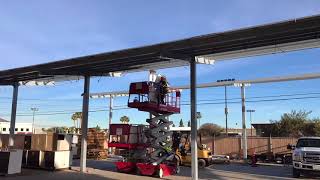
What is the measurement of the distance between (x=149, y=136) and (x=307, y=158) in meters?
8.68

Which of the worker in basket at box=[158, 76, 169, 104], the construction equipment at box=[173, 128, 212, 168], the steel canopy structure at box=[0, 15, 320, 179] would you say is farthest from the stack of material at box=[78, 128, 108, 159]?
the worker in basket at box=[158, 76, 169, 104]

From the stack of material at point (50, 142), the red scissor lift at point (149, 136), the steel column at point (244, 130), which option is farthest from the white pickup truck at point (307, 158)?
the steel column at point (244, 130)

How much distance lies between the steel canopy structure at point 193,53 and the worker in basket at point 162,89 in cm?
140

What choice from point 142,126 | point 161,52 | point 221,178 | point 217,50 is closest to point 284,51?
point 217,50

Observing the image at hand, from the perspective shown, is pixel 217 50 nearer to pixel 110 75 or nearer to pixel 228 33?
pixel 228 33

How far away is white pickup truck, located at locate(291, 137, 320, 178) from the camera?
2223cm

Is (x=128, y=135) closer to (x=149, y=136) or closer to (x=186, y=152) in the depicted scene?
(x=149, y=136)

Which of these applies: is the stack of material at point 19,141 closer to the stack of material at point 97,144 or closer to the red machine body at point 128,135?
the red machine body at point 128,135

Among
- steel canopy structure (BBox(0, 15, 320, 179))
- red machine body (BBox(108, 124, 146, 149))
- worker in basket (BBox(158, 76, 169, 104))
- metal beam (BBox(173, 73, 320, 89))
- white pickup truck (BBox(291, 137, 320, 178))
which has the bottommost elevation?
white pickup truck (BBox(291, 137, 320, 178))

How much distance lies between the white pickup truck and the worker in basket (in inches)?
314

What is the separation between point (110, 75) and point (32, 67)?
445cm

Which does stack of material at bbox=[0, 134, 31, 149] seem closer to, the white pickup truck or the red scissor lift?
the red scissor lift

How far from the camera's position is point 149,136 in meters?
23.5

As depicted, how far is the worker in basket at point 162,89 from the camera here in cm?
2317
